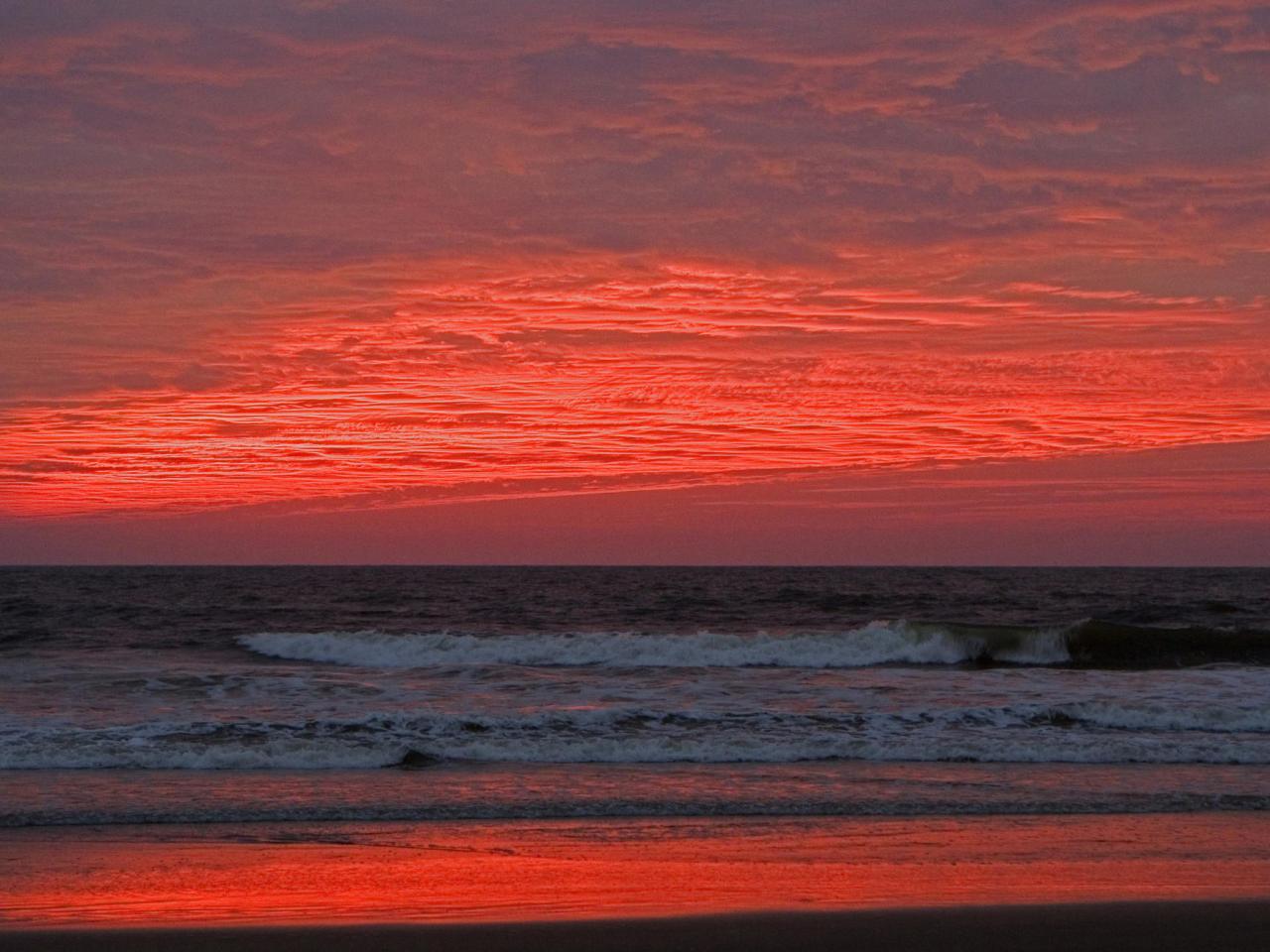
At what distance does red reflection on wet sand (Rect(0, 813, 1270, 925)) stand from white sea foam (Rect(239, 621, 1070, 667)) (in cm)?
1604

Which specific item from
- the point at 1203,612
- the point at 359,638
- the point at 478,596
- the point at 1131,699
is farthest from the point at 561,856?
the point at 478,596

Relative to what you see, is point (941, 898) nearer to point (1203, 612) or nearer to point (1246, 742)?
point (1246, 742)

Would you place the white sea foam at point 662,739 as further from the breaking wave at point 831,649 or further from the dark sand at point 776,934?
the breaking wave at point 831,649

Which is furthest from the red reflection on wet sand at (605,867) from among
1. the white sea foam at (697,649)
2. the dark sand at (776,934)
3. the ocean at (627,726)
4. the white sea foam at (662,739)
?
the white sea foam at (697,649)

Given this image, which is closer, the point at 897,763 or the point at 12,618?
the point at 897,763

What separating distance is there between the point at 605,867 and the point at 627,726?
672cm

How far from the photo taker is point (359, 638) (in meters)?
31.5

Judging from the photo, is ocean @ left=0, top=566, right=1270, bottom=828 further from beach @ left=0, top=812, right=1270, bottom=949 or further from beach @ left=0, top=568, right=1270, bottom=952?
beach @ left=0, top=812, right=1270, bottom=949

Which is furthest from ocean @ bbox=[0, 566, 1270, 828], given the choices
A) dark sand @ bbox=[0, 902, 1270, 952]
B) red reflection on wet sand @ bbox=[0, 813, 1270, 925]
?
dark sand @ bbox=[0, 902, 1270, 952]

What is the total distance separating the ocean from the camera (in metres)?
11.7

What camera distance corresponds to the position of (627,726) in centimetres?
1592

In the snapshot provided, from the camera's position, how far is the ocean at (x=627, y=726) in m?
11.7

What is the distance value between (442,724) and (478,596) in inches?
1613

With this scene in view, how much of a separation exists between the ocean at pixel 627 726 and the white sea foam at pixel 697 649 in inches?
3.7
